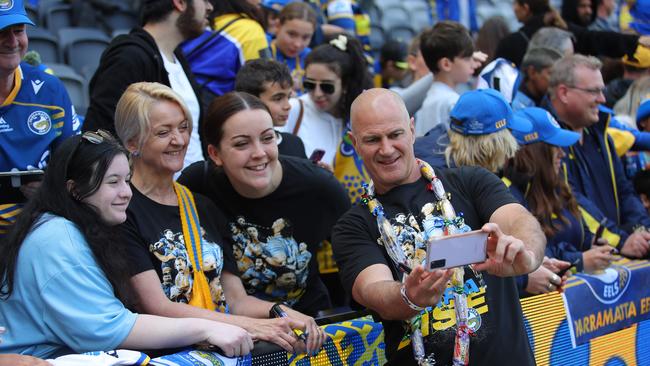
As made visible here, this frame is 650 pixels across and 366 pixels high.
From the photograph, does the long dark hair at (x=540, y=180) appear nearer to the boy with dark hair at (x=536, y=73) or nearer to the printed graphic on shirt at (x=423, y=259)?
the boy with dark hair at (x=536, y=73)

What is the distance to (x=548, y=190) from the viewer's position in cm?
508

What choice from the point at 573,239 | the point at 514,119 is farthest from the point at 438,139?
the point at 573,239

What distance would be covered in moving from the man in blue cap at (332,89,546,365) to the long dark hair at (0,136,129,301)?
862 millimetres

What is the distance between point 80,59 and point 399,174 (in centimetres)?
621

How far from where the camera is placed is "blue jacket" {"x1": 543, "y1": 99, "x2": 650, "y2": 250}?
19.7ft

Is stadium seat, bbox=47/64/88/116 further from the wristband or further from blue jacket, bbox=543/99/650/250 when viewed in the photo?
the wristband

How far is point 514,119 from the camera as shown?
4.98 metres

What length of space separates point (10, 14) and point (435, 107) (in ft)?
10.1

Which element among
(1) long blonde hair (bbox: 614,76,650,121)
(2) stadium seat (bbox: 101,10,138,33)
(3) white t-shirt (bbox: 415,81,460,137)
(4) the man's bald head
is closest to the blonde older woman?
(4) the man's bald head

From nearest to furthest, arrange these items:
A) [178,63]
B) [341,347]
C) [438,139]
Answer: [341,347] → [438,139] → [178,63]

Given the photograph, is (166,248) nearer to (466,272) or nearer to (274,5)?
(466,272)

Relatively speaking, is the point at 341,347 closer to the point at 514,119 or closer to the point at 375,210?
the point at 375,210

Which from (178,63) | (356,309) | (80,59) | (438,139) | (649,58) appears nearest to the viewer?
(356,309)

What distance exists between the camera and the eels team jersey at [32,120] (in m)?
4.07
